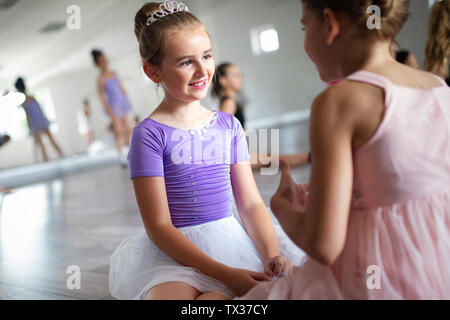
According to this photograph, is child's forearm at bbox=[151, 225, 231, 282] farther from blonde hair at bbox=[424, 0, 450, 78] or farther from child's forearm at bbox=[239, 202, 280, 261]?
blonde hair at bbox=[424, 0, 450, 78]

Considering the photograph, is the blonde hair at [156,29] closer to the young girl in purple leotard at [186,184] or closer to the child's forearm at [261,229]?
the young girl in purple leotard at [186,184]

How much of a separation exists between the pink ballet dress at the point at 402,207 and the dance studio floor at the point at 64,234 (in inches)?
37.7

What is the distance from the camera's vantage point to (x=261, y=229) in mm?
1233

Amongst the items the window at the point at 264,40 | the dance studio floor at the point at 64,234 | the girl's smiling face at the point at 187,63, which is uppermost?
the window at the point at 264,40

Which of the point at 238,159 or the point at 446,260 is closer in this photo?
the point at 446,260

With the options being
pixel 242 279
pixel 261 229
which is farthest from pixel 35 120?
pixel 242 279

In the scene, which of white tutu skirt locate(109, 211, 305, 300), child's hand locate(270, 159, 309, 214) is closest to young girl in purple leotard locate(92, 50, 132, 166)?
white tutu skirt locate(109, 211, 305, 300)

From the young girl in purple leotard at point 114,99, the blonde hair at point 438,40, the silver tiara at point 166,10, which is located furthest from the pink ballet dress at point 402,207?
the young girl in purple leotard at point 114,99

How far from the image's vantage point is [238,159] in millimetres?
1290

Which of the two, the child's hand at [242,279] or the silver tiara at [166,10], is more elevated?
the silver tiara at [166,10]

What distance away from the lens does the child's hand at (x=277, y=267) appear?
41.1 inches

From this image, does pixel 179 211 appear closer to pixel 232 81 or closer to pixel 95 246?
pixel 95 246
